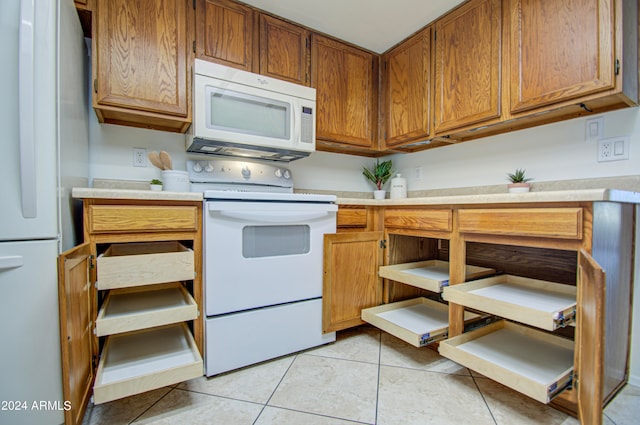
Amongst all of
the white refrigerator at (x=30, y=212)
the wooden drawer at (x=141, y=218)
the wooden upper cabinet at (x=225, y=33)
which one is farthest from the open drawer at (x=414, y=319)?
the wooden upper cabinet at (x=225, y=33)

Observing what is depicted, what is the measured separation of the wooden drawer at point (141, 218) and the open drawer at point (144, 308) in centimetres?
33

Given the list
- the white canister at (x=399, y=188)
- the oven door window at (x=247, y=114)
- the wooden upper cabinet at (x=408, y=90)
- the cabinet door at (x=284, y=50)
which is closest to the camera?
the oven door window at (x=247, y=114)

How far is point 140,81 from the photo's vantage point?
4.89ft

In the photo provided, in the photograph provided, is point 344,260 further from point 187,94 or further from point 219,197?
point 187,94

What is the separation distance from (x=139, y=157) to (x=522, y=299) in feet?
6.92

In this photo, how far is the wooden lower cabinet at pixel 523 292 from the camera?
979mm

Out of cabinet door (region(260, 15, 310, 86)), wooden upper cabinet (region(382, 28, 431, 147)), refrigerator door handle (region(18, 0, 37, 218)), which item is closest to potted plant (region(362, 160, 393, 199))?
wooden upper cabinet (region(382, 28, 431, 147))

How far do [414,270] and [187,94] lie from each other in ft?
5.54

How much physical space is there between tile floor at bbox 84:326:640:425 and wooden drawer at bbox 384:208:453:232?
0.72m

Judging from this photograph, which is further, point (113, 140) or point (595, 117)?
point (113, 140)

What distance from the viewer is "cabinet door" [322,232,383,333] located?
168cm

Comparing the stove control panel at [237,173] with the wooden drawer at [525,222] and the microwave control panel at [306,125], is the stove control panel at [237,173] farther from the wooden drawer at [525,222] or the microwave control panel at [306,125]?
the wooden drawer at [525,222]

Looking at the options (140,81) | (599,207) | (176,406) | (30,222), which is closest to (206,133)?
(140,81)

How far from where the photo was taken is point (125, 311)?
4.16 feet
